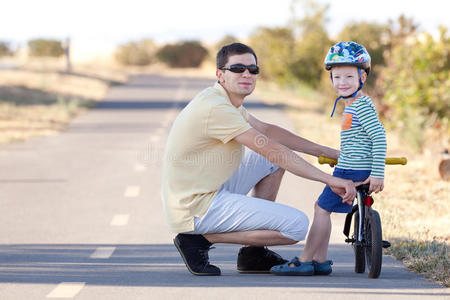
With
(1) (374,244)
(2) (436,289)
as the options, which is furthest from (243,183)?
(2) (436,289)

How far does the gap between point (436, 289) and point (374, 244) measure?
1.64 ft

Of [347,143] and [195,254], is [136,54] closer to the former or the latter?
[195,254]

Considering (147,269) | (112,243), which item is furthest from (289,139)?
(112,243)

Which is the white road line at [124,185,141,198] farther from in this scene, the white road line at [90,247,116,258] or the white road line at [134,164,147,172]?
the white road line at [90,247,116,258]

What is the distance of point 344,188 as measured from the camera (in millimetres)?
5484

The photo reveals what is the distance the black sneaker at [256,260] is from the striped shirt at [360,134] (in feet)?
2.91

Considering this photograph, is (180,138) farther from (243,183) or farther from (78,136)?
(78,136)

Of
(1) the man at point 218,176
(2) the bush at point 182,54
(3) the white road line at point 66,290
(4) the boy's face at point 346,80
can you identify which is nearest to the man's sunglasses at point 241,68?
(1) the man at point 218,176

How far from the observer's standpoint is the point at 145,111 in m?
25.7

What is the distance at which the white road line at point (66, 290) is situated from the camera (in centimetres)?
526

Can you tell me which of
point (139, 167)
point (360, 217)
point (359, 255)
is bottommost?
point (139, 167)

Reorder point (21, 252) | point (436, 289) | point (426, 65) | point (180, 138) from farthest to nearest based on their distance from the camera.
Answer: point (426, 65)
point (21, 252)
point (180, 138)
point (436, 289)

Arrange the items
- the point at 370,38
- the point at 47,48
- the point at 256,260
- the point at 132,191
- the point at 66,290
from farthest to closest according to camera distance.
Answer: the point at 47,48 < the point at 370,38 < the point at 132,191 < the point at 256,260 < the point at 66,290

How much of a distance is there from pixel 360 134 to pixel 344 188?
435 mm
